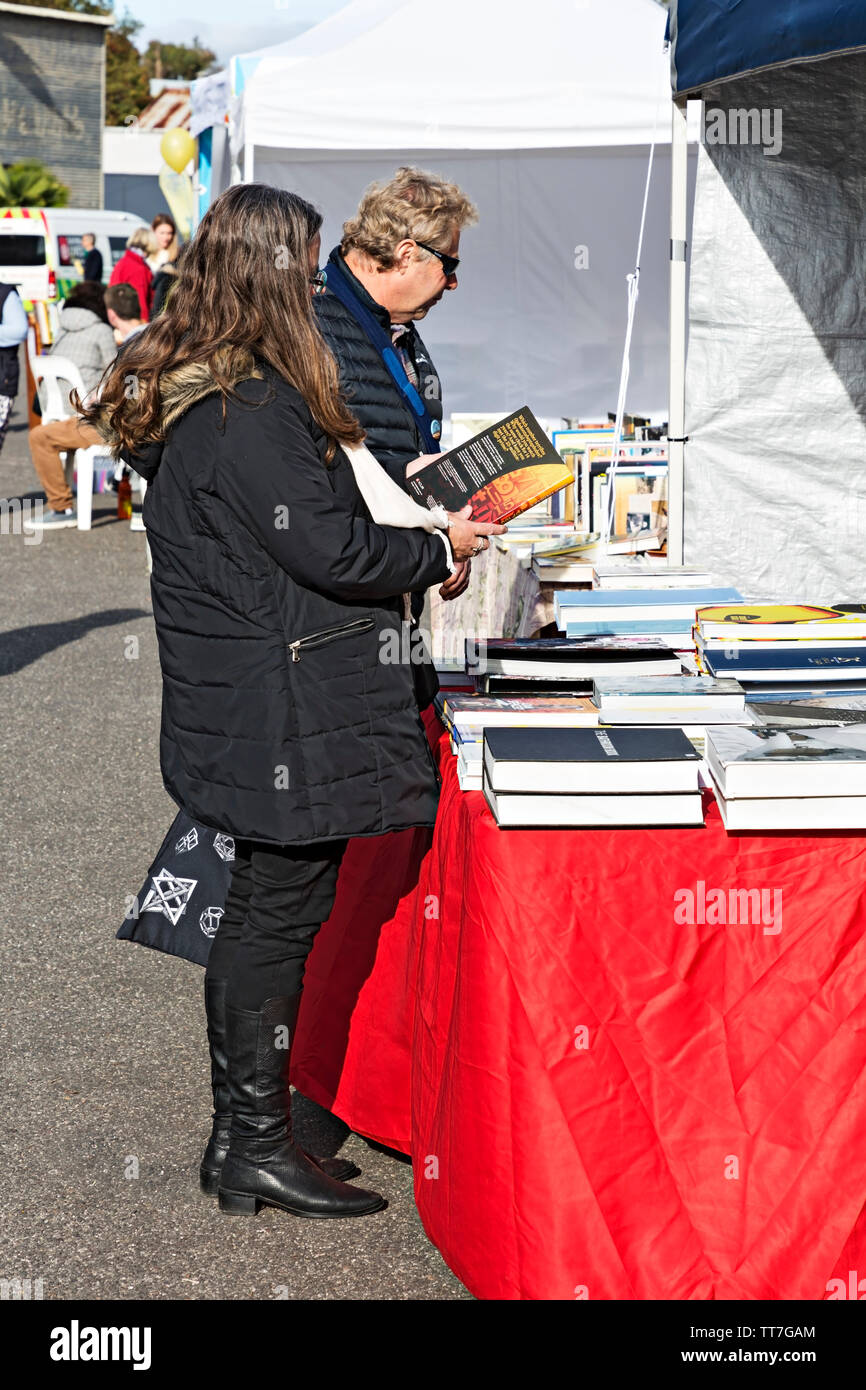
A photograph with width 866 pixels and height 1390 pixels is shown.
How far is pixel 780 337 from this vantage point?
4.57 m

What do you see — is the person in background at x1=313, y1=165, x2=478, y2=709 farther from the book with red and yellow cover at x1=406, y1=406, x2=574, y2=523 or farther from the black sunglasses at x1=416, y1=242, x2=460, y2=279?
the book with red and yellow cover at x1=406, y1=406, x2=574, y2=523

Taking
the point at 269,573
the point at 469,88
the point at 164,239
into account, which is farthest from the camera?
the point at 164,239

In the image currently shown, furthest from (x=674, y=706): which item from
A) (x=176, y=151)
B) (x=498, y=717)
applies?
(x=176, y=151)

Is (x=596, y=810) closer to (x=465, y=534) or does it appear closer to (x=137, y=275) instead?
(x=465, y=534)

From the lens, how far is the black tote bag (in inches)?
123

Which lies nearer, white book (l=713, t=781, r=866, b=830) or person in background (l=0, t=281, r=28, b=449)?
white book (l=713, t=781, r=866, b=830)

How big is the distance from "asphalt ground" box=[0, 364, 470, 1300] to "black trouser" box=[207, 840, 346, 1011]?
0.45 metres

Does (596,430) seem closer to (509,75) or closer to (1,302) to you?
(509,75)

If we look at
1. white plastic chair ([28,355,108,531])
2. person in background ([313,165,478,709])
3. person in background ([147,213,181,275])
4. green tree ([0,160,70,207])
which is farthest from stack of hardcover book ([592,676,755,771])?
green tree ([0,160,70,207])

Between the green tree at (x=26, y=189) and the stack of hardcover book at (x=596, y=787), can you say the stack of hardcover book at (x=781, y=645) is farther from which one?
the green tree at (x=26, y=189)

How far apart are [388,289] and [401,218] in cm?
14

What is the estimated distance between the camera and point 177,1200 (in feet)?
8.89

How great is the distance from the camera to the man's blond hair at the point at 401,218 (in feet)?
9.77

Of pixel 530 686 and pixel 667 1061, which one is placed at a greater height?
pixel 530 686
